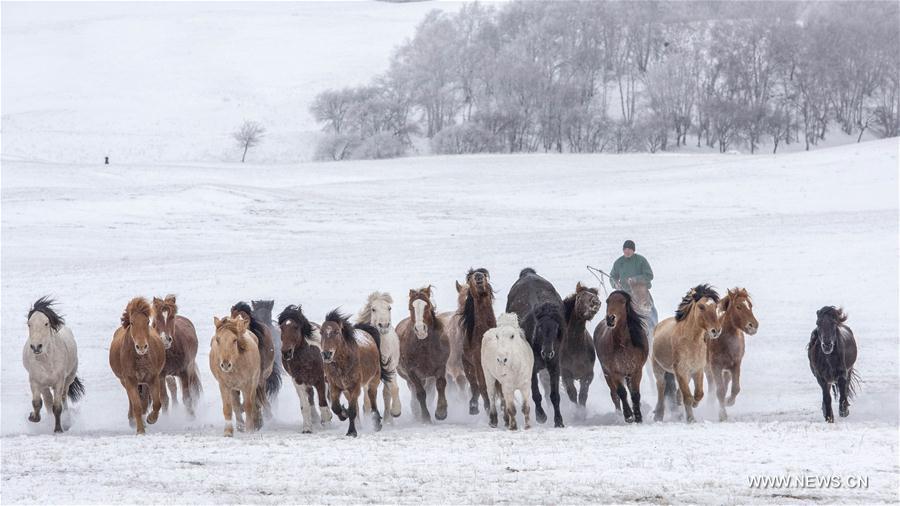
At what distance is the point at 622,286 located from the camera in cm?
1467

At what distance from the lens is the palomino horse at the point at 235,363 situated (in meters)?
12.0

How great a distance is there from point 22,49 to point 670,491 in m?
104

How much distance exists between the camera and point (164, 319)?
12992 millimetres

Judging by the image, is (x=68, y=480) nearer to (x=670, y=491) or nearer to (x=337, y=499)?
(x=337, y=499)

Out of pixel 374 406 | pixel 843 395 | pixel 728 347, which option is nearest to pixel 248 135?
pixel 374 406

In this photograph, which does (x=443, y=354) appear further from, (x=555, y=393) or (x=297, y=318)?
(x=297, y=318)

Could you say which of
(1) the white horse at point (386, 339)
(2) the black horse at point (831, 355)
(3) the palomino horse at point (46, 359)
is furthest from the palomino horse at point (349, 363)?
(2) the black horse at point (831, 355)

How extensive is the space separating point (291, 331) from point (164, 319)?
66.8 inches

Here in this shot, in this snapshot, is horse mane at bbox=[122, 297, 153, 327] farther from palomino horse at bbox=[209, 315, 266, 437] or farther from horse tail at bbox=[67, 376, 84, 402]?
horse tail at bbox=[67, 376, 84, 402]

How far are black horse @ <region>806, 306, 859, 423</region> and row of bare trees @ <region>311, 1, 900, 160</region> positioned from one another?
58407 mm

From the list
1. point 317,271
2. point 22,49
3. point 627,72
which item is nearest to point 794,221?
point 317,271

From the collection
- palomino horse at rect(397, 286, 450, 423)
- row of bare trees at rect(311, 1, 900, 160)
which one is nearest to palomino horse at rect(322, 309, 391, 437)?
palomino horse at rect(397, 286, 450, 423)

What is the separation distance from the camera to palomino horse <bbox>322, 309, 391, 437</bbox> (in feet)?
39.0

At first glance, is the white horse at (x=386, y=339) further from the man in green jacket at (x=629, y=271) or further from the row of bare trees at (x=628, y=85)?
the row of bare trees at (x=628, y=85)
